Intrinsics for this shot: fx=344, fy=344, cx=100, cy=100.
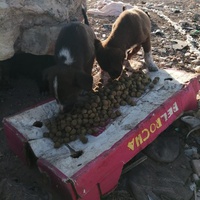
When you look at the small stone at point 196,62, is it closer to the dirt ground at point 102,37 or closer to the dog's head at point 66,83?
the dirt ground at point 102,37

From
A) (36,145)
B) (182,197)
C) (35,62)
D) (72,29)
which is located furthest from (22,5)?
(182,197)

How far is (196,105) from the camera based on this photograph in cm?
477

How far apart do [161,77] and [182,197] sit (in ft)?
6.23

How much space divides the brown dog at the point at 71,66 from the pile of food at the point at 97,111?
0.60ft

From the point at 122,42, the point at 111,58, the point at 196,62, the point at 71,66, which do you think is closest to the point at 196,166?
the point at 111,58

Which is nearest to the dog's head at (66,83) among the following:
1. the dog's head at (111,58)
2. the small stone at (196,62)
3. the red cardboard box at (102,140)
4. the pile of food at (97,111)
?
the pile of food at (97,111)

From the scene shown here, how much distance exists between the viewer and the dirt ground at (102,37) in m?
3.71

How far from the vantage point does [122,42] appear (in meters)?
5.04

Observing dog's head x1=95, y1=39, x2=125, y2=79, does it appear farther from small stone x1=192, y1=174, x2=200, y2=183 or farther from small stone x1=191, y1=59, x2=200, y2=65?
small stone x1=191, y1=59, x2=200, y2=65

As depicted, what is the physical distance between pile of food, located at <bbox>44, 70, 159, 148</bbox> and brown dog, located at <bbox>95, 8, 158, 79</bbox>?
25cm

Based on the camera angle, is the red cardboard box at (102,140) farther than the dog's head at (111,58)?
No

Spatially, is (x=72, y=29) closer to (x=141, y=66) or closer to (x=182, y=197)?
(x=141, y=66)

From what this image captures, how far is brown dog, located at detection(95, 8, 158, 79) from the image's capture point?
4742 millimetres

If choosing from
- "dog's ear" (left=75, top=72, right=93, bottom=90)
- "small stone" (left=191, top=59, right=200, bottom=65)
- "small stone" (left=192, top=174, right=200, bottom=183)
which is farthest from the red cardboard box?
"small stone" (left=191, top=59, right=200, bottom=65)
